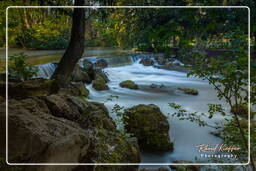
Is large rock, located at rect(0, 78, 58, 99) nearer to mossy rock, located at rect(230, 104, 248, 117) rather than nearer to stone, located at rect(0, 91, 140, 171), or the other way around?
stone, located at rect(0, 91, 140, 171)

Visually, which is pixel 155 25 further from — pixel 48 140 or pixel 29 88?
pixel 29 88

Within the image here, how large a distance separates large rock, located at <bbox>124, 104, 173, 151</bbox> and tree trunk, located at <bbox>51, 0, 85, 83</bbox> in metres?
0.95

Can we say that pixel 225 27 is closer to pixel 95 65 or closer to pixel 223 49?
pixel 223 49

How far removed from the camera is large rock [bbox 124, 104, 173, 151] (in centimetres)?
289

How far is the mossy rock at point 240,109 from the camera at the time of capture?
4.98 ft

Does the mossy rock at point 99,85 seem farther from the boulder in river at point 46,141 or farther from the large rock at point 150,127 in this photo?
the boulder in river at point 46,141

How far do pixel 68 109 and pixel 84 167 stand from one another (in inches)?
26.2

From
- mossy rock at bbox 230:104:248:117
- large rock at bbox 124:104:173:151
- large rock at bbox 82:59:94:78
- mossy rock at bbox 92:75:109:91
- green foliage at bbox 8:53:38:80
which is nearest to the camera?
mossy rock at bbox 230:104:248:117

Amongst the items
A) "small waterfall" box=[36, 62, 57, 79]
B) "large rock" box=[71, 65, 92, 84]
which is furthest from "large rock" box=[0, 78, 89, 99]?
"large rock" box=[71, 65, 92, 84]

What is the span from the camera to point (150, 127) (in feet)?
9.86

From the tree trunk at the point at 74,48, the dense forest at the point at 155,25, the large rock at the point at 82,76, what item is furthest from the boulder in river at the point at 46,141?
the large rock at the point at 82,76

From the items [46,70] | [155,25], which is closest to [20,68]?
[46,70]

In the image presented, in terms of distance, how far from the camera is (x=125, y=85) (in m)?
4.26

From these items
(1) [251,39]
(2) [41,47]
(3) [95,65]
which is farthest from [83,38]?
(3) [95,65]
